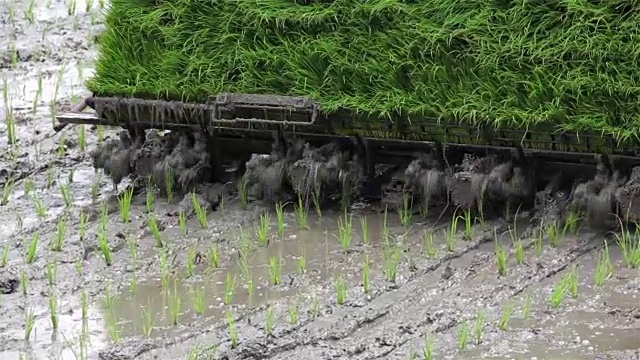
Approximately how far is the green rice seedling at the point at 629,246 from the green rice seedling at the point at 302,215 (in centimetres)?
156

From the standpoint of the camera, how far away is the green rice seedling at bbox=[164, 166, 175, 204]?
22.4 ft

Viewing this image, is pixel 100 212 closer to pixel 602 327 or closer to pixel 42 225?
pixel 42 225

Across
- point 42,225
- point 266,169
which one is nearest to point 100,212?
point 42,225

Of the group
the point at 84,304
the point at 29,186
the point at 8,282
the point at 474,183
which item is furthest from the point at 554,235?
the point at 29,186

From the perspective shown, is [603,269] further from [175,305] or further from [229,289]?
[175,305]

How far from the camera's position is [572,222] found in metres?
5.81

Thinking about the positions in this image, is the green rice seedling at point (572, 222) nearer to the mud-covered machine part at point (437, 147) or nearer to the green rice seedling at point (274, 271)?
the mud-covered machine part at point (437, 147)

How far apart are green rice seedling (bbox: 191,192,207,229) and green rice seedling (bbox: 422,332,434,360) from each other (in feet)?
6.30

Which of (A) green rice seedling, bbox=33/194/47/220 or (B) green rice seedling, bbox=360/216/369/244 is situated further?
(A) green rice seedling, bbox=33/194/47/220

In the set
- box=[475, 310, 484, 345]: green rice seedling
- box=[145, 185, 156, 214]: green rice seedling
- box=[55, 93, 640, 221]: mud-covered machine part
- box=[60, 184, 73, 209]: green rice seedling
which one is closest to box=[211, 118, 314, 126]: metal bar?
box=[55, 93, 640, 221]: mud-covered machine part

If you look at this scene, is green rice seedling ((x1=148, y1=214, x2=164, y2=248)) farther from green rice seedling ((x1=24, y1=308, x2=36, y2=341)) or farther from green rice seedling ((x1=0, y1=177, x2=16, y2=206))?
green rice seedling ((x1=0, y1=177, x2=16, y2=206))

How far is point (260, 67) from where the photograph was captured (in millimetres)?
6680

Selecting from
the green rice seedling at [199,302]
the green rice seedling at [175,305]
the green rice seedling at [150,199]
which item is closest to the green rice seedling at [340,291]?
the green rice seedling at [199,302]

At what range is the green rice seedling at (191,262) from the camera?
18.6 ft
